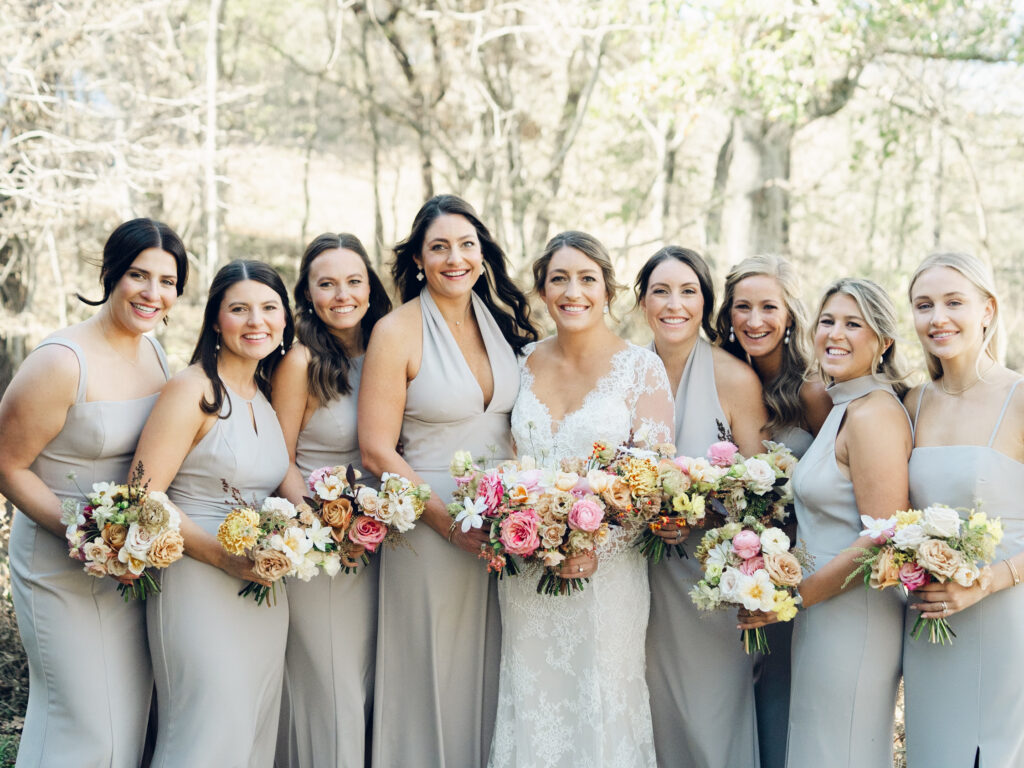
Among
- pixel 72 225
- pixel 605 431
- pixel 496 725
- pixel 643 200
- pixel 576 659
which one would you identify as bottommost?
pixel 496 725

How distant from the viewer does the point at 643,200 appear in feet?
65.8

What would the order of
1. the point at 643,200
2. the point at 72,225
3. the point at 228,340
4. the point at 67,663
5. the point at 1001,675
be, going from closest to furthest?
the point at 1001,675 → the point at 67,663 → the point at 228,340 → the point at 72,225 → the point at 643,200

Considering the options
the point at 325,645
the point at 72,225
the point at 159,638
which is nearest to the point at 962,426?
the point at 325,645

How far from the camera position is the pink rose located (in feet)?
14.3

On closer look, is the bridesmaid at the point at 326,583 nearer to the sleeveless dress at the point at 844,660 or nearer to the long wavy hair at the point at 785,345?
the long wavy hair at the point at 785,345

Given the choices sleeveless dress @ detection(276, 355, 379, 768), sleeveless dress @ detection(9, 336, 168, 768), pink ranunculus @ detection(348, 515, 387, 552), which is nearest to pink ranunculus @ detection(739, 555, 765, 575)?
pink ranunculus @ detection(348, 515, 387, 552)

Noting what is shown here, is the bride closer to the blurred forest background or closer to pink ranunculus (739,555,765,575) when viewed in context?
pink ranunculus (739,555,765,575)

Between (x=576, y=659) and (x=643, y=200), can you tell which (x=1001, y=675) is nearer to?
(x=576, y=659)

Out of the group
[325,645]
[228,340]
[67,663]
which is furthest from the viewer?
[325,645]

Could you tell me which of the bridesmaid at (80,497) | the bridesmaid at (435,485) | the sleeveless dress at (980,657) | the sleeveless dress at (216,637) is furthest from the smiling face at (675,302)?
the bridesmaid at (80,497)

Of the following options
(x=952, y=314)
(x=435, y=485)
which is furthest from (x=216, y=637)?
(x=952, y=314)

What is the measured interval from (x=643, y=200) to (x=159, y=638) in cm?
1690

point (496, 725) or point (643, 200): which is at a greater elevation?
point (643, 200)

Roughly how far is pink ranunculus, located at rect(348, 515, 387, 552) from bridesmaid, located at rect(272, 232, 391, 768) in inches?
17.2
